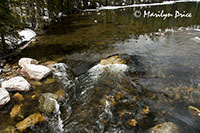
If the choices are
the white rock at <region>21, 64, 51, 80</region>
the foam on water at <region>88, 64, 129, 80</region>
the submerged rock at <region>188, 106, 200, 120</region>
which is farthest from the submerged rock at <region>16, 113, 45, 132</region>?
the submerged rock at <region>188, 106, 200, 120</region>

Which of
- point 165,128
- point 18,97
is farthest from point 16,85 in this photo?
point 165,128

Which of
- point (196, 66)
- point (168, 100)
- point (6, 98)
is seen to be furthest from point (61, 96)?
point (196, 66)

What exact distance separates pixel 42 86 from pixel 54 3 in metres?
33.7

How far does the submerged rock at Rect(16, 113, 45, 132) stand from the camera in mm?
4215

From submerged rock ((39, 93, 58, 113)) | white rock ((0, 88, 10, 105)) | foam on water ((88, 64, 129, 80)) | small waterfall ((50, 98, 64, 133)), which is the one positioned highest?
foam on water ((88, 64, 129, 80))

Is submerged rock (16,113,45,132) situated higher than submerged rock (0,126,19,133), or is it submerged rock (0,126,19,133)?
submerged rock (16,113,45,132)

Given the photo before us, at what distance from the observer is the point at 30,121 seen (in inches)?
173

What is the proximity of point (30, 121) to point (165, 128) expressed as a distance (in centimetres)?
450

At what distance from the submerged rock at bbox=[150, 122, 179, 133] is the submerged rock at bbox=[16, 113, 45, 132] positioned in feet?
12.7

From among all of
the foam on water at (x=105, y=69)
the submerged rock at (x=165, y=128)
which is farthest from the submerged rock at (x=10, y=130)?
the submerged rock at (x=165, y=128)

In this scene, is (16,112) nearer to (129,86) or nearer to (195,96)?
(129,86)

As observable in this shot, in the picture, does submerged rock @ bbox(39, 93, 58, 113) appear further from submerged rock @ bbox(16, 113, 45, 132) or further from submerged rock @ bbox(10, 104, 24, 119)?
submerged rock @ bbox(10, 104, 24, 119)

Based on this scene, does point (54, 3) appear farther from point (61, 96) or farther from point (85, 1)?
point (61, 96)

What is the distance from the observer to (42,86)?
639 cm
